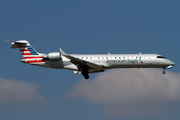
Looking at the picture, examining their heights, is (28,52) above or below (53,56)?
above

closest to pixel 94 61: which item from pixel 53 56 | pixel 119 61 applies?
pixel 119 61

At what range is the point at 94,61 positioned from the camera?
4784cm

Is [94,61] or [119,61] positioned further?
[94,61]

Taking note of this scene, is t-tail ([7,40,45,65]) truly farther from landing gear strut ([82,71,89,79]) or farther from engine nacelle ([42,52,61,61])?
landing gear strut ([82,71,89,79])

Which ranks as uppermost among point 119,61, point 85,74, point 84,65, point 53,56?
point 53,56

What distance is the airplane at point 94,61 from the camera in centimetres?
4719

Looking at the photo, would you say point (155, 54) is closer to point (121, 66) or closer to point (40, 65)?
point (121, 66)

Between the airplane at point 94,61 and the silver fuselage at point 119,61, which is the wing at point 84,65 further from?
the silver fuselage at point 119,61

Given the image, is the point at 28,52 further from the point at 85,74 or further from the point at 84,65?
the point at 85,74

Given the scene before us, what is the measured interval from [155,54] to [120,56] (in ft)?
17.8

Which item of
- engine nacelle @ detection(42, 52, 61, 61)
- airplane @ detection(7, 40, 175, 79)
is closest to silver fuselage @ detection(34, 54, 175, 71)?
airplane @ detection(7, 40, 175, 79)

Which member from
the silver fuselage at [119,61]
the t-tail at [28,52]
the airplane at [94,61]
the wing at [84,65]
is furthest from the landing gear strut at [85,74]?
the t-tail at [28,52]

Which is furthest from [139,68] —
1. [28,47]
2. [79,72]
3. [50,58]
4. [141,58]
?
[28,47]

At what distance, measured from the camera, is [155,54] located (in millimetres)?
48625
